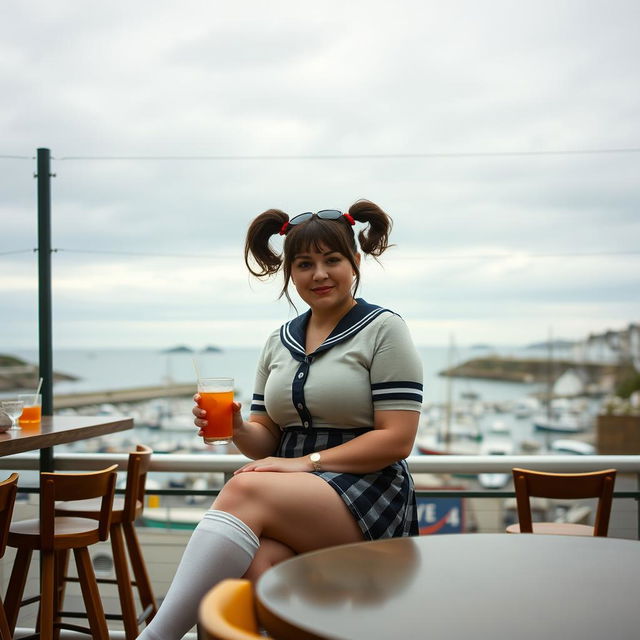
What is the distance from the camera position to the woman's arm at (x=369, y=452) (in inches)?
76.0

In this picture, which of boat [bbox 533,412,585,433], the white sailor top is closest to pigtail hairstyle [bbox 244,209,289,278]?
the white sailor top

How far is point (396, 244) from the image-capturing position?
236 cm

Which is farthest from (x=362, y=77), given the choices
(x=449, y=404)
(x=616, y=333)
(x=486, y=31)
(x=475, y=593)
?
(x=449, y=404)

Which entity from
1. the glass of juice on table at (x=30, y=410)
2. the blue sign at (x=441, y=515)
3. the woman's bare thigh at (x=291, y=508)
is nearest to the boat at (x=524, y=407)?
the blue sign at (x=441, y=515)

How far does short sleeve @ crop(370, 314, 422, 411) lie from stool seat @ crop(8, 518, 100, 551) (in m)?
1.13

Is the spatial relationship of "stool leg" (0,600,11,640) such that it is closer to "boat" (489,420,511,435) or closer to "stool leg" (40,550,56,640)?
"stool leg" (40,550,56,640)

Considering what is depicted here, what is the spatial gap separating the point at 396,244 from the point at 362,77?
11.5m

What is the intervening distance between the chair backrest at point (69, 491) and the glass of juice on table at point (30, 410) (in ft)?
1.80

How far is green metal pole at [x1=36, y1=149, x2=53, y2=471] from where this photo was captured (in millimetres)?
3205

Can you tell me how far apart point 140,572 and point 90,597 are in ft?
1.24

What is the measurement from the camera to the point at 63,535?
2441 millimetres

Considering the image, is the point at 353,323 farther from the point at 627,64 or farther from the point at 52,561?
the point at 627,64

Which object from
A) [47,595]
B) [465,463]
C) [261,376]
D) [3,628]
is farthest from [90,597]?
[465,463]

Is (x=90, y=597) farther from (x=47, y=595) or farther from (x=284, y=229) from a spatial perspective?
(x=284, y=229)
